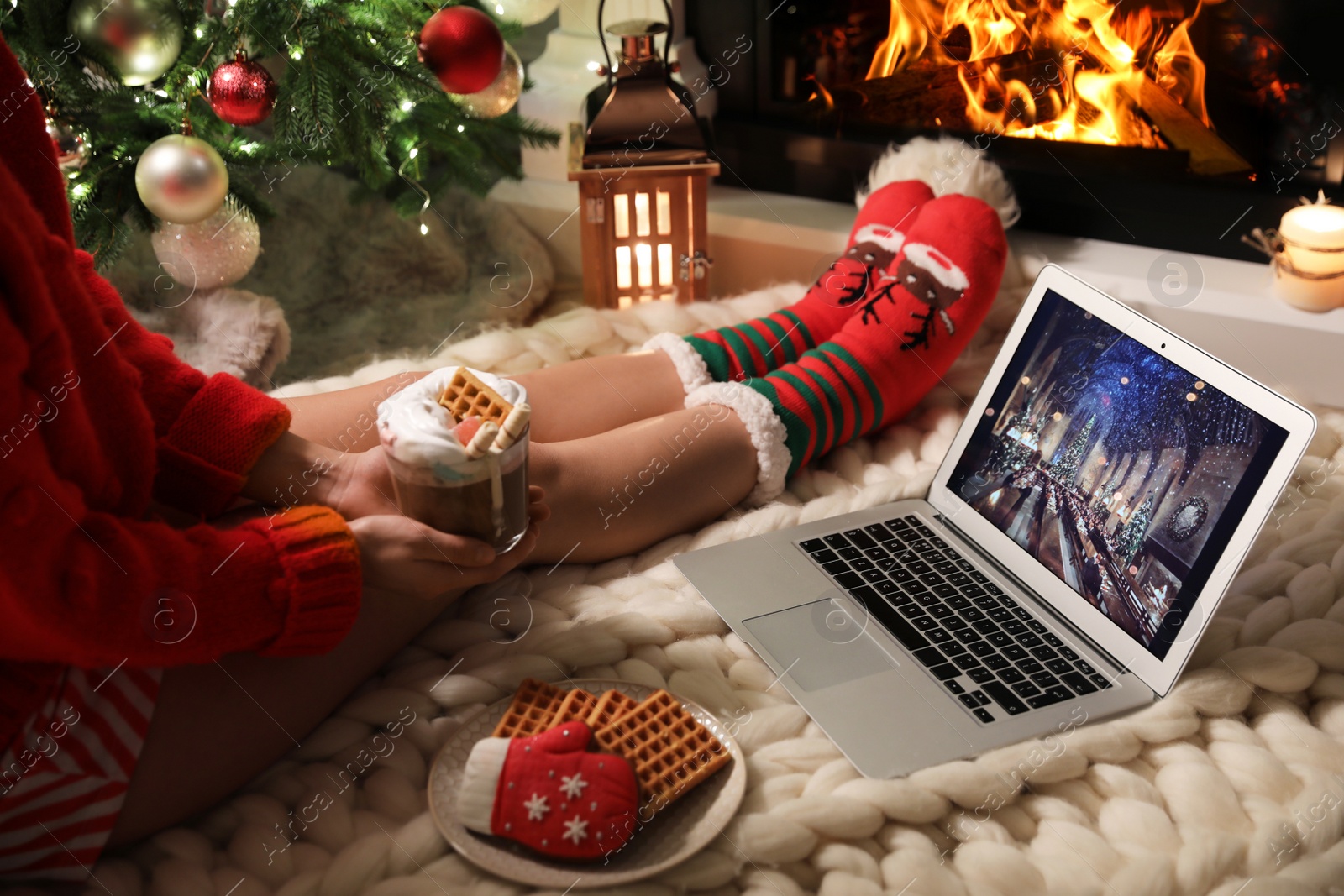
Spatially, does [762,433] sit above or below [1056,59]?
below

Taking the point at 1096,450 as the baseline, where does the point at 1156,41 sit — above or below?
above

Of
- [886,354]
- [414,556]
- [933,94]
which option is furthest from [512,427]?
[933,94]

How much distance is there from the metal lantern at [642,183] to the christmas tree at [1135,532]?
2.24ft

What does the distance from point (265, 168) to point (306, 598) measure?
1032mm

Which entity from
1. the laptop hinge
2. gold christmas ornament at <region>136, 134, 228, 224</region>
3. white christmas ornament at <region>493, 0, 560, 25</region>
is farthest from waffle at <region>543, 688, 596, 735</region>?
white christmas ornament at <region>493, 0, 560, 25</region>

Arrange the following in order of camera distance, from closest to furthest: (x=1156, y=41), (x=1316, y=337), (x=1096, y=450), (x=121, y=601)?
(x=121, y=601), (x=1096, y=450), (x=1316, y=337), (x=1156, y=41)

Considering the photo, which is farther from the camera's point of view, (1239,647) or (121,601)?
(1239,647)

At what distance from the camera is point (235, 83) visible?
3.77 ft

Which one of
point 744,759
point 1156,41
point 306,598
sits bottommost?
point 744,759

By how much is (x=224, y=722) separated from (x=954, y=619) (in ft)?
1.74

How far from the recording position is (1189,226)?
132 cm

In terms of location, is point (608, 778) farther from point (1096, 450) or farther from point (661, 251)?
point (661, 251)

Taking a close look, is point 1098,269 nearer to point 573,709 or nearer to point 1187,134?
point 1187,134

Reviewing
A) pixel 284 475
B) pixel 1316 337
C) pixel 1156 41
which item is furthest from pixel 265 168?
pixel 1316 337
